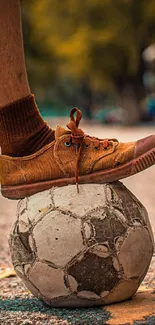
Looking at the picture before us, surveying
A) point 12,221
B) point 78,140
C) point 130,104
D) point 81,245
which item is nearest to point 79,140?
point 78,140

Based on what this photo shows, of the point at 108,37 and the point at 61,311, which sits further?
the point at 108,37

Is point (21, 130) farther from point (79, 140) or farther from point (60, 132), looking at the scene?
point (79, 140)

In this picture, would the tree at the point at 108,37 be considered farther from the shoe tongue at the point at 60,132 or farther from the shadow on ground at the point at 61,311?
the shadow on ground at the point at 61,311

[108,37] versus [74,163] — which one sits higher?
[108,37]

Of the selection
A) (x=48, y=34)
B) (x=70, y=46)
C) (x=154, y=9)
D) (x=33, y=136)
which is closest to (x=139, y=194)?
(x=33, y=136)

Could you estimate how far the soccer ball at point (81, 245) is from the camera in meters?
3.62

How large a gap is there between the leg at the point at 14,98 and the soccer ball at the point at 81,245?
373 millimetres

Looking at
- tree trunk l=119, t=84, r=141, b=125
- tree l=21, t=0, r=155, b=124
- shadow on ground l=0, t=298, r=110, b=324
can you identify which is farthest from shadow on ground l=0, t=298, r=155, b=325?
tree trunk l=119, t=84, r=141, b=125

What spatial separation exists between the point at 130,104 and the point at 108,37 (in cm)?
391

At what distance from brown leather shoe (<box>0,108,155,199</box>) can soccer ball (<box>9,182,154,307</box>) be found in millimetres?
65

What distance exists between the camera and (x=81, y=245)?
3.61 m

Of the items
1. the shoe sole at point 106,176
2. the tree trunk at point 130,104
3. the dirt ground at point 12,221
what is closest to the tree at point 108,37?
the tree trunk at point 130,104

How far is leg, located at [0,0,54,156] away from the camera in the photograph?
3955 mm

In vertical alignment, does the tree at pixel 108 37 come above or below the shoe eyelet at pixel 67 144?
above
